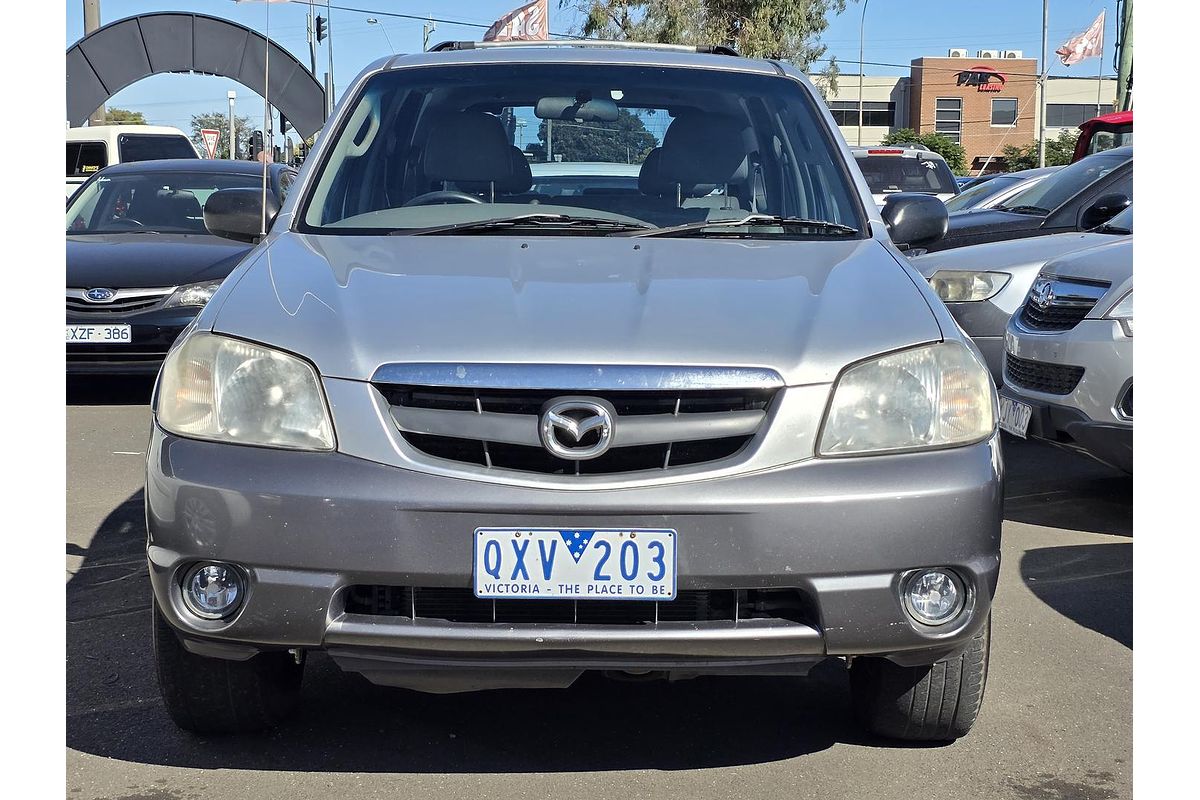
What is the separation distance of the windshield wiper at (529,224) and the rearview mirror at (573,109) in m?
0.64

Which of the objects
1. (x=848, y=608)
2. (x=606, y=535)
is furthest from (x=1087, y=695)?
(x=606, y=535)

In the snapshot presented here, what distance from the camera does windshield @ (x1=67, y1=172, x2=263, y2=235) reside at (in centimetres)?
978

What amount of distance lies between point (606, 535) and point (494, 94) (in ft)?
6.66

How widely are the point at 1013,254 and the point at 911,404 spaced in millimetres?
5361

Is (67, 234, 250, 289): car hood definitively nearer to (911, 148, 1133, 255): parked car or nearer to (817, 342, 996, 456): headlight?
(911, 148, 1133, 255): parked car

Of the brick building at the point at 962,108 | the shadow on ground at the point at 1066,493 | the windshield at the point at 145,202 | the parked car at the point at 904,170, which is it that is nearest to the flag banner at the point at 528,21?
the parked car at the point at 904,170

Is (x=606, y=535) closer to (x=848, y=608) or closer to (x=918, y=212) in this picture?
(x=848, y=608)

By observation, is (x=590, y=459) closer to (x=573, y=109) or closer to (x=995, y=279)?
(x=573, y=109)

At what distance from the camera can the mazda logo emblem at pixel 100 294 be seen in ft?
27.1

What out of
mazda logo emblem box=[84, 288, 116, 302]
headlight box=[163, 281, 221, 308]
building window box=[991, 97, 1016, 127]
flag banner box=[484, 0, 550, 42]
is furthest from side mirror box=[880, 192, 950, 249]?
building window box=[991, 97, 1016, 127]

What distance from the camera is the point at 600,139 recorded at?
4.35 metres

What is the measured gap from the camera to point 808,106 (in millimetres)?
4332

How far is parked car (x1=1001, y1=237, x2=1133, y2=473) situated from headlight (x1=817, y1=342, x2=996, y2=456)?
270cm

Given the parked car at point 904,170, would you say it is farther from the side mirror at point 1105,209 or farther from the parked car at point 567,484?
the parked car at point 567,484
